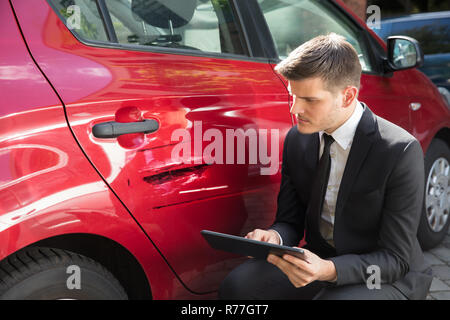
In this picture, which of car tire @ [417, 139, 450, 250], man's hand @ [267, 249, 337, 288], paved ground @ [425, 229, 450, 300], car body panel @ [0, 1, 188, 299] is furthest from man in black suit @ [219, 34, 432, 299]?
car tire @ [417, 139, 450, 250]

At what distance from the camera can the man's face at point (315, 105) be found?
180 cm

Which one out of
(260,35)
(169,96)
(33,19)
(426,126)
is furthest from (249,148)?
(426,126)

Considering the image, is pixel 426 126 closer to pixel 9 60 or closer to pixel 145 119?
pixel 145 119

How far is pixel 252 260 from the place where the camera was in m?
2.03

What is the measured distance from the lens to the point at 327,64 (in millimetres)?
1772

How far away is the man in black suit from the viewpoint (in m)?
1.77

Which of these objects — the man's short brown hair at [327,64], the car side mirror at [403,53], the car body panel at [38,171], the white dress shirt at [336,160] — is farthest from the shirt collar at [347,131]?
the car side mirror at [403,53]

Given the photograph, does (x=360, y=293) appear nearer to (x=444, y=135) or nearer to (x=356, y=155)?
(x=356, y=155)

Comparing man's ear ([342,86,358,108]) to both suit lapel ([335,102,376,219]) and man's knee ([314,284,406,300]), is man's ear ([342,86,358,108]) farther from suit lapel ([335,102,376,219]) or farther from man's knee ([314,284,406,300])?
man's knee ([314,284,406,300])

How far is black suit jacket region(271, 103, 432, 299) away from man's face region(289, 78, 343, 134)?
0.12m

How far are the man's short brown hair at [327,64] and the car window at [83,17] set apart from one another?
0.67m

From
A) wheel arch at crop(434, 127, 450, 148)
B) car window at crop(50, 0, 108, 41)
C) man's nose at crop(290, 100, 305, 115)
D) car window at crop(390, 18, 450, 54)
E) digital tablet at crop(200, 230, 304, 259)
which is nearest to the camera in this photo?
digital tablet at crop(200, 230, 304, 259)

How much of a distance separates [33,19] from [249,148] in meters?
0.92
